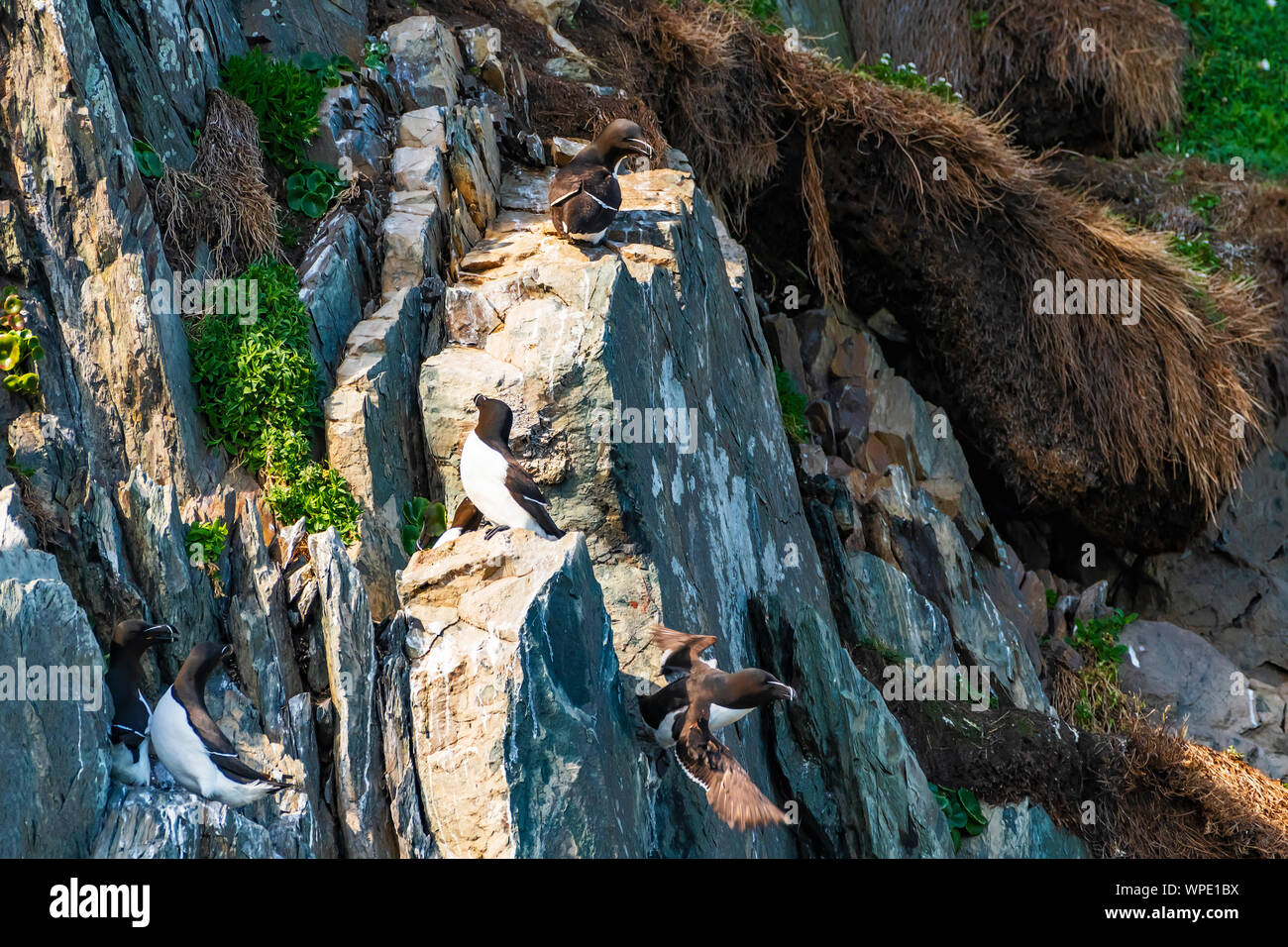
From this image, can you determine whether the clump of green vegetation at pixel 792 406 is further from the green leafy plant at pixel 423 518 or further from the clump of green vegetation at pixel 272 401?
the clump of green vegetation at pixel 272 401

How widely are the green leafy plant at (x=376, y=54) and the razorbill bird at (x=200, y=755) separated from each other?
545 centimetres

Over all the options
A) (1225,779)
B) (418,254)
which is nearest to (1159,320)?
(1225,779)

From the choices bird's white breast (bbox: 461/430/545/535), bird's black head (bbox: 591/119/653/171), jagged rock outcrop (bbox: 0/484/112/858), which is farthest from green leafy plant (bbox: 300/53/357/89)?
jagged rock outcrop (bbox: 0/484/112/858)

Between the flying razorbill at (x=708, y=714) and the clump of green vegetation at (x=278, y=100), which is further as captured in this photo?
the clump of green vegetation at (x=278, y=100)

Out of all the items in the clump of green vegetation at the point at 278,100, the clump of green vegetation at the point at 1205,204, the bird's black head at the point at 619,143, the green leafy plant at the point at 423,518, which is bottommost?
the green leafy plant at the point at 423,518

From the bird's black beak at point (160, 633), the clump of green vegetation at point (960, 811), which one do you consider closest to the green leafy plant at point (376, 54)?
the bird's black beak at point (160, 633)

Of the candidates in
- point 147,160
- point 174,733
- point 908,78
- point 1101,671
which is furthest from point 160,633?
point 908,78

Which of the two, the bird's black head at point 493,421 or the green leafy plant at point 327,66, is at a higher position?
the green leafy plant at point 327,66

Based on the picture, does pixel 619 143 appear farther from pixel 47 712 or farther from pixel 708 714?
pixel 47 712

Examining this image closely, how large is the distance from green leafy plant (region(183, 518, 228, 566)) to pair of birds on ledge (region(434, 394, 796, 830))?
1017 mm

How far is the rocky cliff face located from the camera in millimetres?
5066

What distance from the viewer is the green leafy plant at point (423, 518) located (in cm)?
662

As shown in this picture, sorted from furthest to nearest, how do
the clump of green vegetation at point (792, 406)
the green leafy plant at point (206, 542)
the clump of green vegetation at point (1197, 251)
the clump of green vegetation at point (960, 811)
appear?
the clump of green vegetation at point (1197, 251), the clump of green vegetation at point (792, 406), the clump of green vegetation at point (960, 811), the green leafy plant at point (206, 542)

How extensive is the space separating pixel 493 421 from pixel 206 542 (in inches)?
57.2
